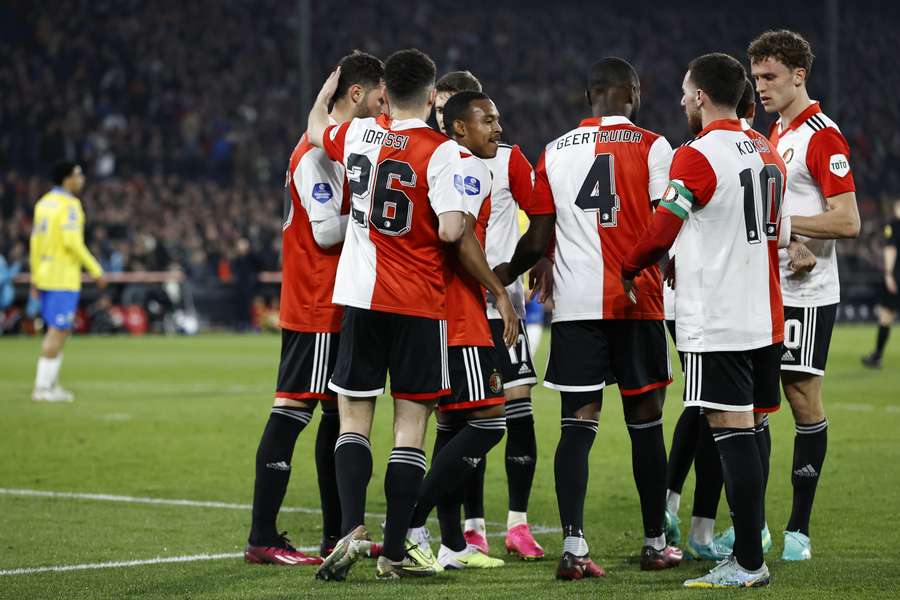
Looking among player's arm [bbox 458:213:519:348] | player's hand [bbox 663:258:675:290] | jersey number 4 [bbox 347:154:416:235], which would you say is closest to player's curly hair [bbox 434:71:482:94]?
jersey number 4 [bbox 347:154:416:235]

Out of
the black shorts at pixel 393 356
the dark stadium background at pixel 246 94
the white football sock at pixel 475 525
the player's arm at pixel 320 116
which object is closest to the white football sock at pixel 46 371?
the white football sock at pixel 475 525

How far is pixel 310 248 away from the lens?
6.15 metres

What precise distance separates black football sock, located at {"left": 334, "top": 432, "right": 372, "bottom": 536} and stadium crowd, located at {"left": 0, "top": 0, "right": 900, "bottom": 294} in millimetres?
23167

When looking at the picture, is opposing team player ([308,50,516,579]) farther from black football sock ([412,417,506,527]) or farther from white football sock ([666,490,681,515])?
white football sock ([666,490,681,515])

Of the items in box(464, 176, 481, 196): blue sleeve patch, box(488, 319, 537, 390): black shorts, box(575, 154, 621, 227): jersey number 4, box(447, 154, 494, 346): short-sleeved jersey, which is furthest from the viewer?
box(488, 319, 537, 390): black shorts

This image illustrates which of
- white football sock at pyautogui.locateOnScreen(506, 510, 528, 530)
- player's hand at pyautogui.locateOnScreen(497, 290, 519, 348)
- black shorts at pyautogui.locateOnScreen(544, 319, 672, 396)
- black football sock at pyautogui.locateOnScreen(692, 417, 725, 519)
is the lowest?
white football sock at pyautogui.locateOnScreen(506, 510, 528, 530)

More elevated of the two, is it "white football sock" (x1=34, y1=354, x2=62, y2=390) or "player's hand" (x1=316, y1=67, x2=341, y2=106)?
"player's hand" (x1=316, y1=67, x2=341, y2=106)

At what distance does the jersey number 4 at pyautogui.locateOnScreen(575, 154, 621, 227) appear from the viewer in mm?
5820

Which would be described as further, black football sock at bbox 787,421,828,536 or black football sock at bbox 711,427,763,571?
black football sock at bbox 787,421,828,536

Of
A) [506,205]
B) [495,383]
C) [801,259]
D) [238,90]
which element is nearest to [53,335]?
[506,205]

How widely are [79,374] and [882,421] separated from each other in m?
10.5

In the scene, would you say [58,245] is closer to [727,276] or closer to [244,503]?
[244,503]

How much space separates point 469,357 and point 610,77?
141 centimetres

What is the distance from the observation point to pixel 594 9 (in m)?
42.5
